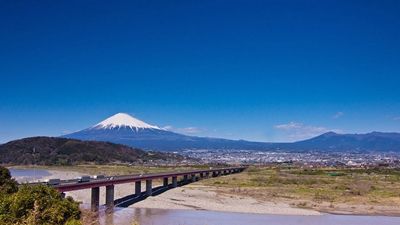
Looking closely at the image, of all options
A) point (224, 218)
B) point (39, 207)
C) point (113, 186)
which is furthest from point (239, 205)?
point (39, 207)

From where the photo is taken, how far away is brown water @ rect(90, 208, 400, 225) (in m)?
42.2

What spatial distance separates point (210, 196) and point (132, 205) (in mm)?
14199

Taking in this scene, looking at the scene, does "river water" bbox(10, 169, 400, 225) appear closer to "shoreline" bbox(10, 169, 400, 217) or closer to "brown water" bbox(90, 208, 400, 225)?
"brown water" bbox(90, 208, 400, 225)

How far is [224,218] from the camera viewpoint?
1795 inches

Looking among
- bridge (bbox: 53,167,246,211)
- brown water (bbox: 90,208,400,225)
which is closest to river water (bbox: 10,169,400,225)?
brown water (bbox: 90,208,400,225)

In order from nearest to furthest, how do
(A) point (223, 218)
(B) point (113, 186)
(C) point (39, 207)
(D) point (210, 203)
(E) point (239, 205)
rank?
(C) point (39, 207) → (A) point (223, 218) → (B) point (113, 186) → (E) point (239, 205) → (D) point (210, 203)

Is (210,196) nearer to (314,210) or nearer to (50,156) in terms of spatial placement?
(314,210)

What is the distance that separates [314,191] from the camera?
236 feet

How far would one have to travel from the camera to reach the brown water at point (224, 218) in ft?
138

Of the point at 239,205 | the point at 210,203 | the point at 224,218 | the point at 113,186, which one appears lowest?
the point at 224,218

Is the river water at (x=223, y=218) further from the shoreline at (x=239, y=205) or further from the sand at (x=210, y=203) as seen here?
the sand at (x=210, y=203)

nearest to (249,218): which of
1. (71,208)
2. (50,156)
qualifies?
(71,208)

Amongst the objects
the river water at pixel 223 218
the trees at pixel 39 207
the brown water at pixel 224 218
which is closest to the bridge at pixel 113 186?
the river water at pixel 223 218

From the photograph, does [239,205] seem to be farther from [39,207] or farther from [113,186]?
[39,207]
